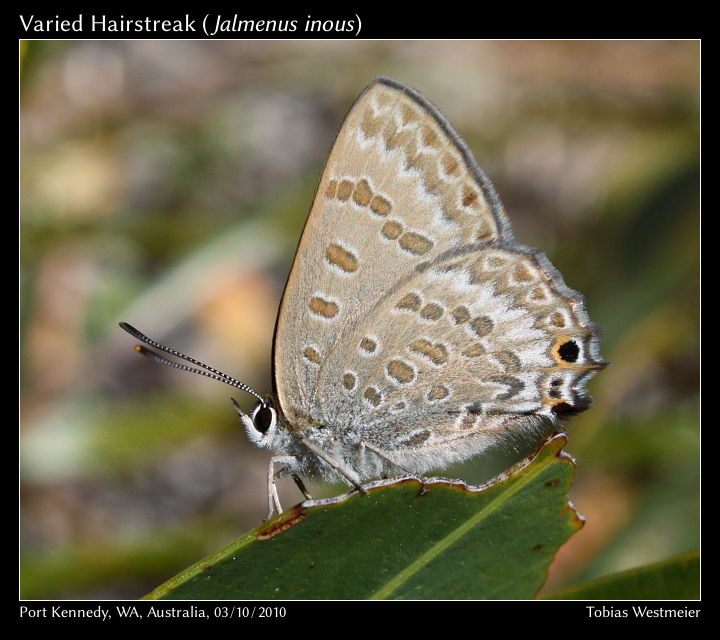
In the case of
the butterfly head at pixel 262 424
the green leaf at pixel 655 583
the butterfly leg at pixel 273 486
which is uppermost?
the butterfly head at pixel 262 424

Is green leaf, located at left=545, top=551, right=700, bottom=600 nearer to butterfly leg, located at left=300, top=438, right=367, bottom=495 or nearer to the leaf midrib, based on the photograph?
the leaf midrib

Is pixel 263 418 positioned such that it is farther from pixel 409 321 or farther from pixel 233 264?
pixel 233 264

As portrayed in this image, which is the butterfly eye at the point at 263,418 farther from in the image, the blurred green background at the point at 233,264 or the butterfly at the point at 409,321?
the blurred green background at the point at 233,264

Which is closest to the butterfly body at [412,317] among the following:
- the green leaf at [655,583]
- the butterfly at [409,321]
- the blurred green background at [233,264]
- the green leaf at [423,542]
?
the butterfly at [409,321]

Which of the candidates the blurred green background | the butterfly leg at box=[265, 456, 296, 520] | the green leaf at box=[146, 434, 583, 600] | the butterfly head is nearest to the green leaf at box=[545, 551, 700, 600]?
the green leaf at box=[146, 434, 583, 600]

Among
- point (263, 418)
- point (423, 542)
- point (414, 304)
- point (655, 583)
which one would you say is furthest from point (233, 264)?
point (655, 583)

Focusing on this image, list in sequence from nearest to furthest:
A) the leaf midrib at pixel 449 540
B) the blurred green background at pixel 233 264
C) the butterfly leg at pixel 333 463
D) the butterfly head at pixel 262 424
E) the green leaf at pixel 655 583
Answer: the green leaf at pixel 655 583 → the leaf midrib at pixel 449 540 → the butterfly leg at pixel 333 463 → the butterfly head at pixel 262 424 → the blurred green background at pixel 233 264

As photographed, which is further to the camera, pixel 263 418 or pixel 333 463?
pixel 263 418
